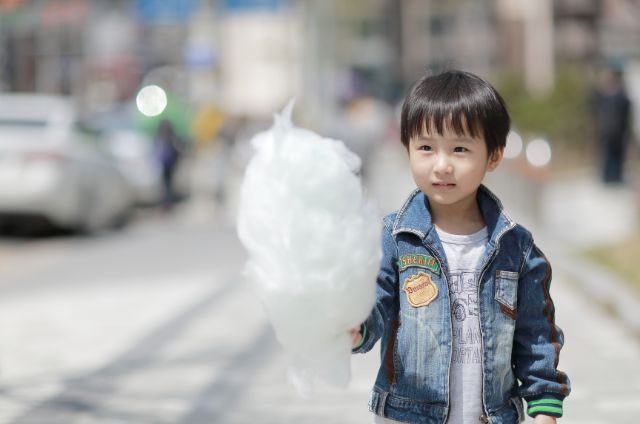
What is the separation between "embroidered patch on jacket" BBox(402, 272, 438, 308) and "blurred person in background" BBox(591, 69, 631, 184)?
15.4 metres

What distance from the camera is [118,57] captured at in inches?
2270

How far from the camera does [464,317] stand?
116 inches

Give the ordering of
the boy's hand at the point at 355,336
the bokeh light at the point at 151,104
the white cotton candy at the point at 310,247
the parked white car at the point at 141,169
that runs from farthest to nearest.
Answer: the bokeh light at the point at 151,104 < the parked white car at the point at 141,169 < the boy's hand at the point at 355,336 < the white cotton candy at the point at 310,247

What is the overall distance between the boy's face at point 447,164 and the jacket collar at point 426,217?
0.08 meters

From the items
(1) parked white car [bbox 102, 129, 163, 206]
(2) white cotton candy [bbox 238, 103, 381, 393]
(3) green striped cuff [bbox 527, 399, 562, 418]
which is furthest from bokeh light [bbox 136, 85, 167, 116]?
(2) white cotton candy [bbox 238, 103, 381, 393]

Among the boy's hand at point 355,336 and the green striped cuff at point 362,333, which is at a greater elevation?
the green striped cuff at point 362,333

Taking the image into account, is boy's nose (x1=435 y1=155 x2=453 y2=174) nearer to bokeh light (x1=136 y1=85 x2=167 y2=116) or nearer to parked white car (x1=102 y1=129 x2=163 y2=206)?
parked white car (x1=102 y1=129 x2=163 y2=206)

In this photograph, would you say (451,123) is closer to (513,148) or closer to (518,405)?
(518,405)

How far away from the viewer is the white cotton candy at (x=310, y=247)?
2.51 metres

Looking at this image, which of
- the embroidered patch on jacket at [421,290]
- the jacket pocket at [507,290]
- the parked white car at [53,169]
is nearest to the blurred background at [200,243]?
the parked white car at [53,169]

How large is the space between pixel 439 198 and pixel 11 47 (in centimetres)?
6670

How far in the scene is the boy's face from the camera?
2.86 meters

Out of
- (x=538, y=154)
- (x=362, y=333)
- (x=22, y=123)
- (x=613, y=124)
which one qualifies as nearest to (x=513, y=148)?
(x=613, y=124)

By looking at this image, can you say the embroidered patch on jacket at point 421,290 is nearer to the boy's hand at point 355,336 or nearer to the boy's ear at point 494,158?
the boy's hand at point 355,336
